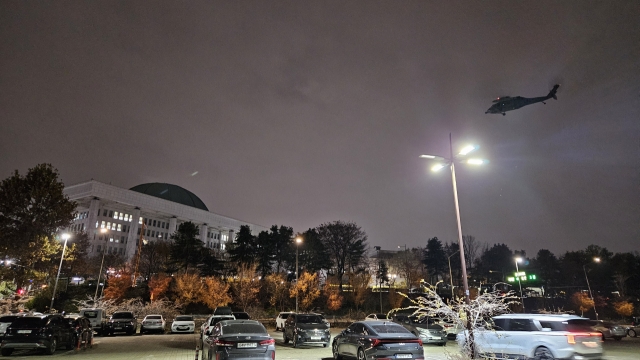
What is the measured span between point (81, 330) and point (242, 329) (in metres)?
12.1

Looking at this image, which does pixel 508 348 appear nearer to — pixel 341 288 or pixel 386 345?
pixel 386 345

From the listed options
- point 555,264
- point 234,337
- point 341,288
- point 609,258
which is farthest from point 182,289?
point 609,258

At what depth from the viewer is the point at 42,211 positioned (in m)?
30.4

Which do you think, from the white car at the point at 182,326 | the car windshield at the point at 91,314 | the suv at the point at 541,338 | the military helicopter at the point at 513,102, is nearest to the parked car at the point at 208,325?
the white car at the point at 182,326

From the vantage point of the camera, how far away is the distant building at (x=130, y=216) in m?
95.8

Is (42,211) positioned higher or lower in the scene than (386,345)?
higher

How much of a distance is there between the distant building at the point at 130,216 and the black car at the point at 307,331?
219ft

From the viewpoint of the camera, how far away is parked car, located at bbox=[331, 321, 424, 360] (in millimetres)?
11609

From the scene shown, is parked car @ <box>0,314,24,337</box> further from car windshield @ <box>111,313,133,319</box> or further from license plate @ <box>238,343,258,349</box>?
license plate @ <box>238,343,258,349</box>

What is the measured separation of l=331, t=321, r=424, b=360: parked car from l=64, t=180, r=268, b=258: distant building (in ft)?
243

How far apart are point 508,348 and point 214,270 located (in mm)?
49327

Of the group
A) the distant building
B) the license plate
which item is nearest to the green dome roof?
the distant building

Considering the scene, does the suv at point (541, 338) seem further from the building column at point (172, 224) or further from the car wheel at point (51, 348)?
the building column at point (172, 224)

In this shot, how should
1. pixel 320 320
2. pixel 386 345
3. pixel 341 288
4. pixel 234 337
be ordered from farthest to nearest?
pixel 341 288
pixel 320 320
pixel 386 345
pixel 234 337
